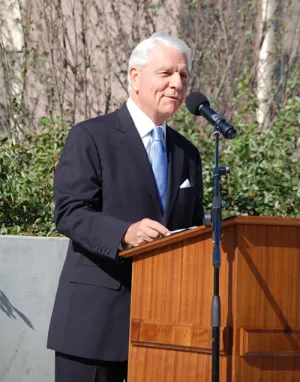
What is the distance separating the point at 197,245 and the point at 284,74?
23.4 feet

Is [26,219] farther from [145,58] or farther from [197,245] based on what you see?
[197,245]

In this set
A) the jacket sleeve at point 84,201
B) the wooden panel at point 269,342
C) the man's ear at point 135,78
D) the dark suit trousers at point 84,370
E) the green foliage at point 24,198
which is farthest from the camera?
the green foliage at point 24,198

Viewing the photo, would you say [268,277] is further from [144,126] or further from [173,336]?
[144,126]

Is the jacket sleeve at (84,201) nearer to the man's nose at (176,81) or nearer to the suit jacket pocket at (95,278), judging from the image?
the suit jacket pocket at (95,278)

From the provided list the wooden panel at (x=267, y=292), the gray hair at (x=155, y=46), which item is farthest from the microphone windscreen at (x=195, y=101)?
the wooden panel at (x=267, y=292)

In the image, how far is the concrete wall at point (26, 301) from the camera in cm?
528

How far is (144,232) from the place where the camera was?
338cm

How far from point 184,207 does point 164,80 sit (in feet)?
1.71

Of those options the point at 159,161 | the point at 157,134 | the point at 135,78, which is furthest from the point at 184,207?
the point at 135,78

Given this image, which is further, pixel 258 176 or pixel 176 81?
pixel 258 176

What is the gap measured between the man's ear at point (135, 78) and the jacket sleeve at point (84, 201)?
289mm

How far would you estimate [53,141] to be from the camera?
7031 millimetres

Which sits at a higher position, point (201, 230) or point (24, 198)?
point (24, 198)

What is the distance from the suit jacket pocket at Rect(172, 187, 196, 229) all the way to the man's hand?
0.37m
